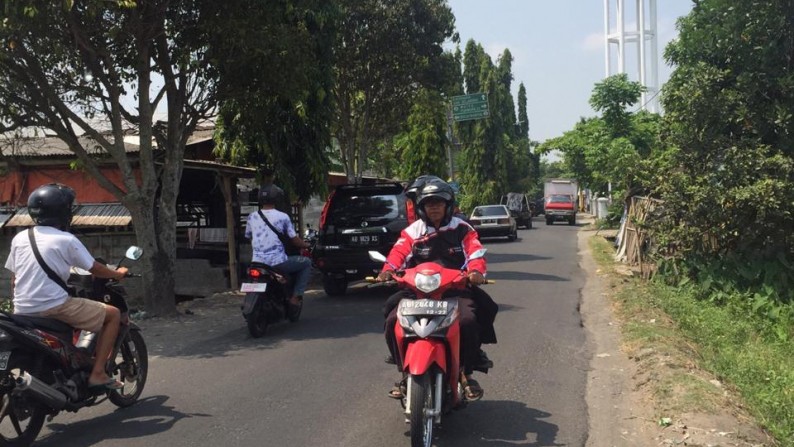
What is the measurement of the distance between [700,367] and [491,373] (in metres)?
1.95

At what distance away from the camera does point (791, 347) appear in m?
8.11

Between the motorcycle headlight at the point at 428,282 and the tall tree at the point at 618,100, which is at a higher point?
the tall tree at the point at 618,100

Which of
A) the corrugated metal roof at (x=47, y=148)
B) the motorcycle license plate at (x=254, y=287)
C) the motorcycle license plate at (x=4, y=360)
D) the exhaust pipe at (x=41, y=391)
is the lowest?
the exhaust pipe at (x=41, y=391)

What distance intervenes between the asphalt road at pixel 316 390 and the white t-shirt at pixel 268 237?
3.26 feet

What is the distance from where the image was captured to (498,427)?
16.1ft

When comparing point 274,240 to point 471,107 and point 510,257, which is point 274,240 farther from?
point 471,107

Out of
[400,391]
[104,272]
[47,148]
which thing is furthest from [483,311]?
[47,148]

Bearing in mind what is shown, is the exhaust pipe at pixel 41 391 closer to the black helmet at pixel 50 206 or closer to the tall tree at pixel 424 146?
the black helmet at pixel 50 206

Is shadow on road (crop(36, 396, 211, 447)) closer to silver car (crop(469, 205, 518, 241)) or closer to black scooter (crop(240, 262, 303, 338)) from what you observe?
black scooter (crop(240, 262, 303, 338))

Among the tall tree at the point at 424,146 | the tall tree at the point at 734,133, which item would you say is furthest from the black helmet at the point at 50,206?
the tall tree at the point at 424,146

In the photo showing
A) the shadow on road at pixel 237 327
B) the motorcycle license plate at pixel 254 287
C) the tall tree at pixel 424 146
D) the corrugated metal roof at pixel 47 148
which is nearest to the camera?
the shadow on road at pixel 237 327

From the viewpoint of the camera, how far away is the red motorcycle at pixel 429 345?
164 inches

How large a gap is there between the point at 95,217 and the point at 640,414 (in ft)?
35.3

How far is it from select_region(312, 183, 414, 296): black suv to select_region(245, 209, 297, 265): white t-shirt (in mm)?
2334
